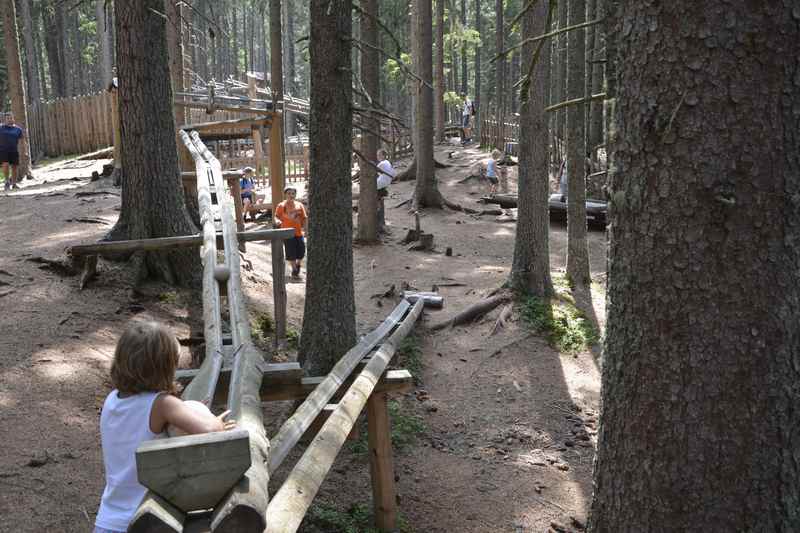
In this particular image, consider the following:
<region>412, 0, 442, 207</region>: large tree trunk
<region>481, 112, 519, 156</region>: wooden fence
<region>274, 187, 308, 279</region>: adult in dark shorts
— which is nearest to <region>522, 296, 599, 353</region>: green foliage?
<region>274, 187, 308, 279</region>: adult in dark shorts

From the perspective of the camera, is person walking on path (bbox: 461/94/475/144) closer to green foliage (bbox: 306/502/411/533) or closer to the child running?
green foliage (bbox: 306/502/411/533)

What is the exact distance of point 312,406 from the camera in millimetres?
4719

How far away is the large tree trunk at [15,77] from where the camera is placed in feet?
60.5

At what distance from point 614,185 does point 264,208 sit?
15174 millimetres

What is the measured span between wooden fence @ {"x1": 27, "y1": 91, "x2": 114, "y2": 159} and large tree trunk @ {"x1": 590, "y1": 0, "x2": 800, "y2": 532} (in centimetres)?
2764

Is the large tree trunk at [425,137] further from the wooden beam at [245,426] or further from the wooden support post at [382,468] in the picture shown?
the wooden support post at [382,468]

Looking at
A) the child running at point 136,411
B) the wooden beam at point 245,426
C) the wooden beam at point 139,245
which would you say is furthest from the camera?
the wooden beam at point 139,245

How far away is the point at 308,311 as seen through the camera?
7703 mm

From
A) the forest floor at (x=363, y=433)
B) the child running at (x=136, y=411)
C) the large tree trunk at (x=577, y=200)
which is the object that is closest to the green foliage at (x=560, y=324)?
the forest floor at (x=363, y=433)

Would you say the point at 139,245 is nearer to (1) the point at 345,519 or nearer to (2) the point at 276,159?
(1) the point at 345,519

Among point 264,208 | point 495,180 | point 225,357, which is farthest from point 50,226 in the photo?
point 495,180

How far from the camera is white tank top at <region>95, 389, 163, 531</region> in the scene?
289cm

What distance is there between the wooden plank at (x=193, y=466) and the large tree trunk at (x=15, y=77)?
61.5 feet

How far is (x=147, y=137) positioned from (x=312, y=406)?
552 centimetres
